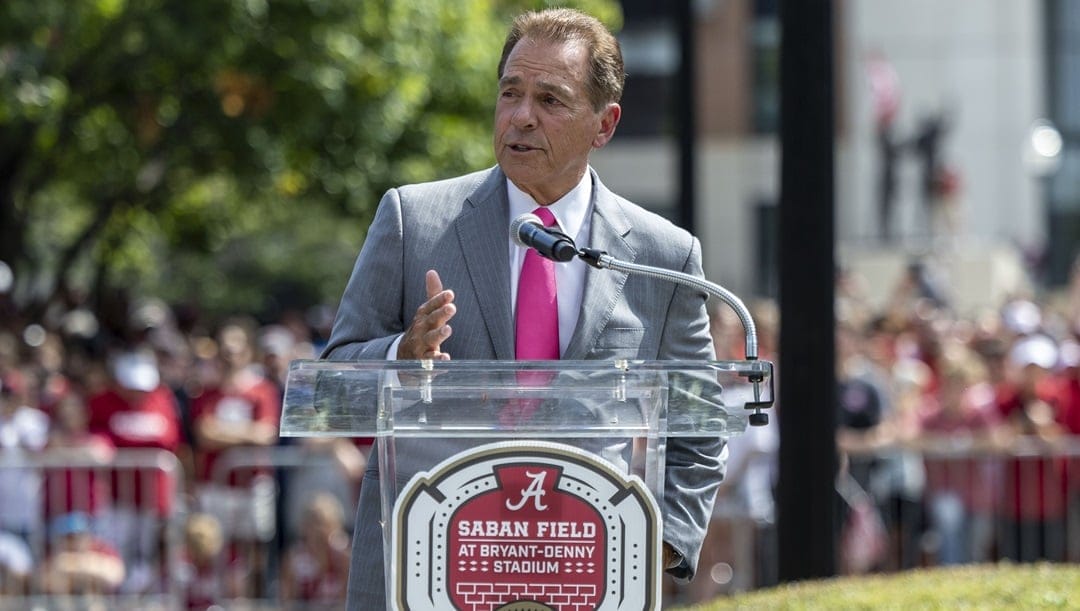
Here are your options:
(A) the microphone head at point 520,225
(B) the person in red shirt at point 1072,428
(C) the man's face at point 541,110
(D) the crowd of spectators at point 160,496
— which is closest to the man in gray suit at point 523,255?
(C) the man's face at point 541,110

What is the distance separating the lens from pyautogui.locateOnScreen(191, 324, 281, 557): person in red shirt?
459 inches

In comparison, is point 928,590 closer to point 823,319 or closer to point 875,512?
point 823,319

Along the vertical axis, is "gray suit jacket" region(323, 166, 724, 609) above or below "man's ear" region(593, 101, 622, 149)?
below

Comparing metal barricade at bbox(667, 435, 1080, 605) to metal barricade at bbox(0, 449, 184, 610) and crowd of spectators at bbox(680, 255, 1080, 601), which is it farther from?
metal barricade at bbox(0, 449, 184, 610)

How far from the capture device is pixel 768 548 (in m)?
11.4

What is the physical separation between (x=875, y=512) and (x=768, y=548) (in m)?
0.68

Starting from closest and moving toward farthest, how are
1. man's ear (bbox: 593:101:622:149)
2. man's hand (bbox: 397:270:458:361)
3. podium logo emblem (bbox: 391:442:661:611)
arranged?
podium logo emblem (bbox: 391:442:661:611), man's hand (bbox: 397:270:458:361), man's ear (bbox: 593:101:622:149)

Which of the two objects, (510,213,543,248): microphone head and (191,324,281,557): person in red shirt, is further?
(191,324,281,557): person in red shirt

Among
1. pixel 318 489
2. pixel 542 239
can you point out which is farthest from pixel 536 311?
pixel 318 489

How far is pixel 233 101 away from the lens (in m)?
16.8

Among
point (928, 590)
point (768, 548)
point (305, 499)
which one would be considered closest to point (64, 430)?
point (305, 499)

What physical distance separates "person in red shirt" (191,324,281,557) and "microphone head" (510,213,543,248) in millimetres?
8251

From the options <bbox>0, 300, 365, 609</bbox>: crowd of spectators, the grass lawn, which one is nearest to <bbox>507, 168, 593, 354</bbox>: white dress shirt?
the grass lawn

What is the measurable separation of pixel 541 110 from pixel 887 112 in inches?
1548
